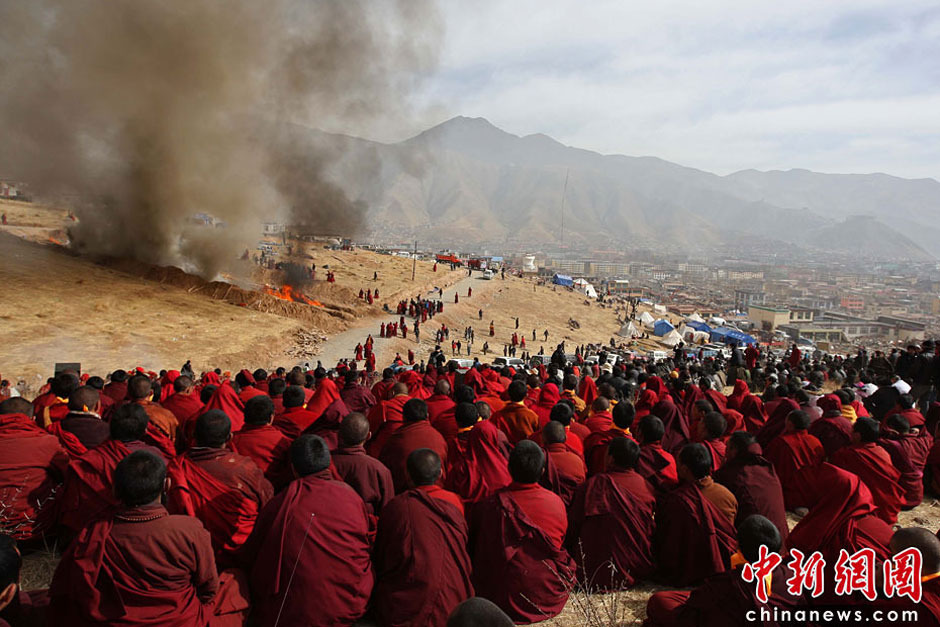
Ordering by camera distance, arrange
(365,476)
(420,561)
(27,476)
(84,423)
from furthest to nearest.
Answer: (84,423)
(27,476)
(365,476)
(420,561)

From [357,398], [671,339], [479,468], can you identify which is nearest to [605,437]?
[479,468]

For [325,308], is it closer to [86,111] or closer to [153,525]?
[86,111]

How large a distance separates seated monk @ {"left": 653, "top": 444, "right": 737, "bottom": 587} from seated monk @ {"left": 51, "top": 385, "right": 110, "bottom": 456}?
5.32m

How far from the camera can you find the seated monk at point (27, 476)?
4473 millimetres

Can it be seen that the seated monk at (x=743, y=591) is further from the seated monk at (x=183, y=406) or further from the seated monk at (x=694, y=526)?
the seated monk at (x=183, y=406)

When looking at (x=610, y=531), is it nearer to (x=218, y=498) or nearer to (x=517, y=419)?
(x=517, y=419)

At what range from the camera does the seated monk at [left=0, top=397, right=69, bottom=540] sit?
14.7 feet

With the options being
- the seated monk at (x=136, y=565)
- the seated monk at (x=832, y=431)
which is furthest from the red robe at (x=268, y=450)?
the seated monk at (x=832, y=431)

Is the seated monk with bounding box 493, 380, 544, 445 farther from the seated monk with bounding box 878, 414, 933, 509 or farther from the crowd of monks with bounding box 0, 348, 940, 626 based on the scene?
the seated monk with bounding box 878, 414, 933, 509

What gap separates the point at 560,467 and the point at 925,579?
2715 millimetres

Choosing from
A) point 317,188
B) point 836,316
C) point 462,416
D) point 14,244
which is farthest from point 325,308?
point 836,316

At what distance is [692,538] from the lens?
4461mm

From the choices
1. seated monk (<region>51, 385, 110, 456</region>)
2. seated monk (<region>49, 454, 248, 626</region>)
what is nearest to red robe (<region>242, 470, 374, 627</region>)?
seated monk (<region>49, 454, 248, 626</region>)

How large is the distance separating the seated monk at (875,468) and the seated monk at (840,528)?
7.22 feet
